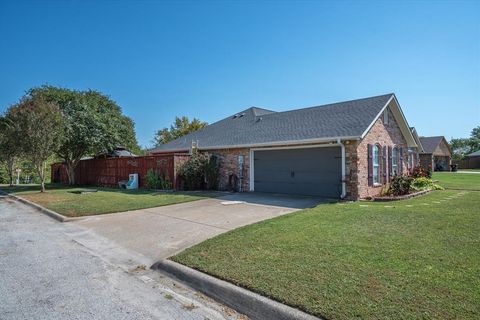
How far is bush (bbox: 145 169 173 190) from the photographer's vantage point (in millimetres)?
15250

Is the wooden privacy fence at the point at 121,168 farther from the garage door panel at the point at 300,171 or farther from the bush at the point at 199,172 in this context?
the garage door panel at the point at 300,171

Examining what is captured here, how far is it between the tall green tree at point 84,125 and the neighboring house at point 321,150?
22.6ft

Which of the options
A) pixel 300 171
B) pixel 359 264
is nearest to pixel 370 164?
pixel 300 171

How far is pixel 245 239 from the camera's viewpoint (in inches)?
210

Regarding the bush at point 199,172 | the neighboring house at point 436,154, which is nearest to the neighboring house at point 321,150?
the bush at point 199,172

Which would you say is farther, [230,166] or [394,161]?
[230,166]

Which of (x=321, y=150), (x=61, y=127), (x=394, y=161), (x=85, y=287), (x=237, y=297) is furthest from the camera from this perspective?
(x=61, y=127)

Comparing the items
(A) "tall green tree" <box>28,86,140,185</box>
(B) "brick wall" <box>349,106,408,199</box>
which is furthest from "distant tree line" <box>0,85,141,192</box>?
(B) "brick wall" <box>349,106,408,199</box>

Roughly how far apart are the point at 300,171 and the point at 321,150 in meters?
1.33

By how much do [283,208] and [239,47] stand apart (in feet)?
27.7

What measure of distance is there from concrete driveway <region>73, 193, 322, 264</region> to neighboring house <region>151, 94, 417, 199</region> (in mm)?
1873

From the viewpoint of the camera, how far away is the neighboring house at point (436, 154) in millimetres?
35906

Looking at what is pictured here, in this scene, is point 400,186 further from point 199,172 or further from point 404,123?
point 199,172

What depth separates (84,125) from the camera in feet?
61.3
